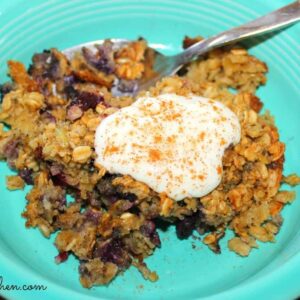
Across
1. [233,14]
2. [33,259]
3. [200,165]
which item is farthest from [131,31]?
[33,259]

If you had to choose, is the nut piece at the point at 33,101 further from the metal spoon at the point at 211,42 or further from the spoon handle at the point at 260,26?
the spoon handle at the point at 260,26

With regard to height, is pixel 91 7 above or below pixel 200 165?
above

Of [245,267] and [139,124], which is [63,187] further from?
[245,267]

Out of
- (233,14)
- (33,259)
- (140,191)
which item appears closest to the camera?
(140,191)

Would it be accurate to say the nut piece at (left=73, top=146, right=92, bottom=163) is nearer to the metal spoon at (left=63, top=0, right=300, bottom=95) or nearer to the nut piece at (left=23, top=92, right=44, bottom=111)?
the nut piece at (left=23, top=92, right=44, bottom=111)

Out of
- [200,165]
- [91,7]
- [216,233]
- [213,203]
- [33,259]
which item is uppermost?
[91,7]

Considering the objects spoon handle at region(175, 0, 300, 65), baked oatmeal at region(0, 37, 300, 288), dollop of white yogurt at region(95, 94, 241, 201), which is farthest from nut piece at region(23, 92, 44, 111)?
spoon handle at region(175, 0, 300, 65)
